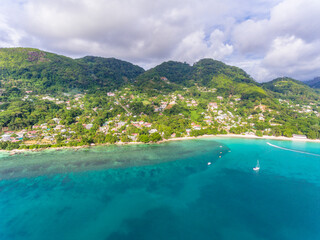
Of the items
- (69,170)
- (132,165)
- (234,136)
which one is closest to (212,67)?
(234,136)

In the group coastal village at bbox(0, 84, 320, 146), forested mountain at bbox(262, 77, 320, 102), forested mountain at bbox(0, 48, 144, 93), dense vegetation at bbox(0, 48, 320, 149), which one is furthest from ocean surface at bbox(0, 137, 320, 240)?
forested mountain at bbox(262, 77, 320, 102)

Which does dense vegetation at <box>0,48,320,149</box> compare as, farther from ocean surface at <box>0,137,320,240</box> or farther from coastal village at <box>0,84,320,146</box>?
ocean surface at <box>0,137,320,240</box>

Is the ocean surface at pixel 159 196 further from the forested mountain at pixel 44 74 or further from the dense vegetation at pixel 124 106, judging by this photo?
the forested mountain at pixel 44 74

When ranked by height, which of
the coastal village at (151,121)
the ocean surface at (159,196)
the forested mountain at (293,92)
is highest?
the forested mountain at (293,92)

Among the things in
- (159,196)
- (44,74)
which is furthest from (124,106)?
(44,74)

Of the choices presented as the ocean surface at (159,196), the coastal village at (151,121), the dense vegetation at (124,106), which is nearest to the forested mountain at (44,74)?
the dense vegetation at (124,106)

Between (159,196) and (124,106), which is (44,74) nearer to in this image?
(124,106)

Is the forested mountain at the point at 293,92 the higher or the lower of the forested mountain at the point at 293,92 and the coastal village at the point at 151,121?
the higher
